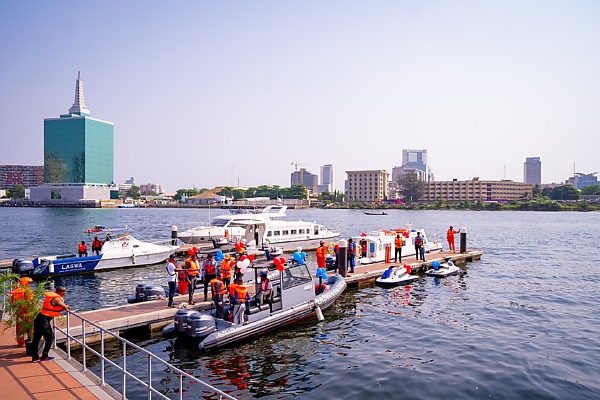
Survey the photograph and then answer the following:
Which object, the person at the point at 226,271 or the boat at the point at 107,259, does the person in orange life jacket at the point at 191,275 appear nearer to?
the person at the point at 226,271

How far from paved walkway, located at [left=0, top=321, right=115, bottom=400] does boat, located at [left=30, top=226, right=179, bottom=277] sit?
18680mm

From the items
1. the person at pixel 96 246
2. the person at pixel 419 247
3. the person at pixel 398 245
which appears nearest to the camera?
the person at pixel 398 245

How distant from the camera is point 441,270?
30.6m

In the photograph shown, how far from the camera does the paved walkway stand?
9078 millimetres

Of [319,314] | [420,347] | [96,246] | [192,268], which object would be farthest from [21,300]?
[96,246]

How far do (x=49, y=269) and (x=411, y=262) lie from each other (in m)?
22.6

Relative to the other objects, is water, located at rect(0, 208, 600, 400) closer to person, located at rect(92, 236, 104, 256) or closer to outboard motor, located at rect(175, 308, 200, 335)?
outboard motor, located at rect(175, 308, 200, 335)

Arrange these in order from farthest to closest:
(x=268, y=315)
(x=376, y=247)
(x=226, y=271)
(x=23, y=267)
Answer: (x=376, y=247) < (x=23, y=267) < (x=226, y=271) < (x=268, y=315)

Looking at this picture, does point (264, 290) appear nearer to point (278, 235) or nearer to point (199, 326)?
point (199, 326)

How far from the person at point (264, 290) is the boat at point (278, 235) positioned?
21247 mm

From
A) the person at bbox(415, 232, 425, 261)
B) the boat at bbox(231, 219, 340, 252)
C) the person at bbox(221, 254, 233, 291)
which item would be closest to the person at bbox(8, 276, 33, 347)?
the person at bbox(221, 254, 233, 291)

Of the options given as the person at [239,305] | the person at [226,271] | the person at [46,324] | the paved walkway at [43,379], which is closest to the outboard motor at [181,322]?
the person at [239,305]

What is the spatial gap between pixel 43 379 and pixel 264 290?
27.7ft

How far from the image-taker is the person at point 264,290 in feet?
55.8
